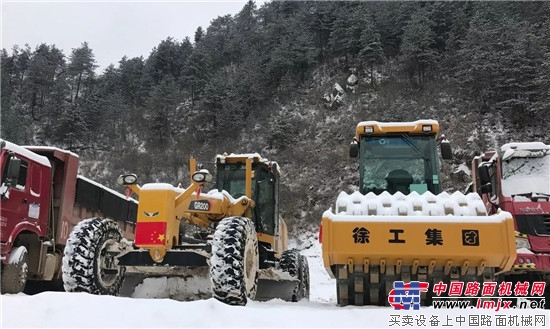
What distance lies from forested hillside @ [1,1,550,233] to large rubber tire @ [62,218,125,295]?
19.8m

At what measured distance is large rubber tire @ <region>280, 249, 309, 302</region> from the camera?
8.80 metres

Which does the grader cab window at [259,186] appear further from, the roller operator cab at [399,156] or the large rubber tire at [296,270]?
the roller operator cab at [399,156]

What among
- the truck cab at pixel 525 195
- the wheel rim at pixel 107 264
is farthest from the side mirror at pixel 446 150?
the wheel rim at pixel 107 264

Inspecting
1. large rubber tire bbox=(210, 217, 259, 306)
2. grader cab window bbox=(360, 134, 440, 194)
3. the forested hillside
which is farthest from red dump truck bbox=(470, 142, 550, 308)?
the forested hillside

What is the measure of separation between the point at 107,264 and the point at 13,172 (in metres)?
2.77

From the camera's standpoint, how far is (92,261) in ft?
18.8

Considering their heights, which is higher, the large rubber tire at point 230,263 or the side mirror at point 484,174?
the side mirror at point 484,174

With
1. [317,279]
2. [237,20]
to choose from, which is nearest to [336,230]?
[317,279]

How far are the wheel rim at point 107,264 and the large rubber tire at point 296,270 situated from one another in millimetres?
3509

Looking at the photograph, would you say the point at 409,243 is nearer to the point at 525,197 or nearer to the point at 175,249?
the point at 175,249

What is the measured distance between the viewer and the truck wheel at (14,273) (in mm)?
7320

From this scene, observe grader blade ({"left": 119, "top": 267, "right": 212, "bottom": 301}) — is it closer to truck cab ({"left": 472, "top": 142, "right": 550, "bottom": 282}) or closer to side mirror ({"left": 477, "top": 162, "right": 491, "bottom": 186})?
truck cab ({"left": 472, "top": 142, "right": 550, "bottom": 282})

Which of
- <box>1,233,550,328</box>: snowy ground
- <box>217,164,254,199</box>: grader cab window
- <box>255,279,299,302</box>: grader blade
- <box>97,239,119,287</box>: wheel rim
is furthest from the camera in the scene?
<box>217,164,254,199</box>: grader cab window

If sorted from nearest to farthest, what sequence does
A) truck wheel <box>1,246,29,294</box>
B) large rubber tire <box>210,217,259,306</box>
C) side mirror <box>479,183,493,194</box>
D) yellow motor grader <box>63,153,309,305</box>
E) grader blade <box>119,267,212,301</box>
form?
large rubber tire <box>210,217,259,306</box> < yellow motor grader <box>63,153,309,305</box> < grader blade <box>119,267,212,301</box> < truck wheel <box>1,246,29,294</box> < side mirror <box>479,183,493,194</box>
